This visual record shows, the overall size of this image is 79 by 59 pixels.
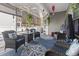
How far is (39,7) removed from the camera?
3592 mm

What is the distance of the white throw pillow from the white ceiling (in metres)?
0.87

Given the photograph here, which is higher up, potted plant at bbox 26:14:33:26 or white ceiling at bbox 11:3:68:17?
white ceiling at bbox 11:3:68:17

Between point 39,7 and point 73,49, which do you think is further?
point 39,7

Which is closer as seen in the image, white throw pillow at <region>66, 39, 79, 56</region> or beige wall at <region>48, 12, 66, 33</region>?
white throw pillow at <region>66, 39, 79, 56</region>

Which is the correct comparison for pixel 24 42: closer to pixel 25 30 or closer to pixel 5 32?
pixel 25 30

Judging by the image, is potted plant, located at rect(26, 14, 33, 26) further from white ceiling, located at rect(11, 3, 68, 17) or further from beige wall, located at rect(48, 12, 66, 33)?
beige wall, located at rect(48, 12, 66, 33)

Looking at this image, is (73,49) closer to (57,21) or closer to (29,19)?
(57,21)

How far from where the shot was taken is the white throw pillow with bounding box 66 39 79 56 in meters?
3.08

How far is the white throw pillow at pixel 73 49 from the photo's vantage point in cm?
308

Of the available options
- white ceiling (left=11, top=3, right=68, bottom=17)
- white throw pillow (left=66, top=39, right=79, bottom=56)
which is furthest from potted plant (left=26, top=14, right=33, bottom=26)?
white throw pillow (left=66, top=39, right=79, bottom=56)

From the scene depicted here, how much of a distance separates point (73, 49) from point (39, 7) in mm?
1319

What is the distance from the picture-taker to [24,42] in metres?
3.65

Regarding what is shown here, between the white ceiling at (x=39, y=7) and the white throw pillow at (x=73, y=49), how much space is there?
865 mm

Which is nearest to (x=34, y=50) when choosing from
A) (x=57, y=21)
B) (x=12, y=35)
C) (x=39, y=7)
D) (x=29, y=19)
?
(x=12, y=35)
